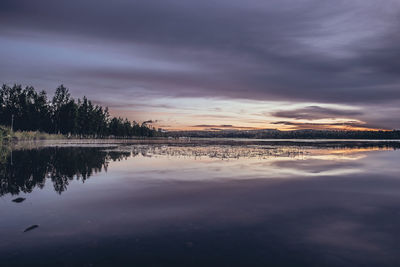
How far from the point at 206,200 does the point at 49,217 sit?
6298 mm

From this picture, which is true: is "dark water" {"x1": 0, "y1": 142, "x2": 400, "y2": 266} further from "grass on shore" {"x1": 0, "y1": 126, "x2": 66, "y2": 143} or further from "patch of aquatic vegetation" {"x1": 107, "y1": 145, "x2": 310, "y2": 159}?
"grass on shore" {"x1": 0, "y1": 126, "x2": 66, "y2": 143}

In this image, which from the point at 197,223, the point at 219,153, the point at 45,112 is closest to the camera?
the point at 197,223

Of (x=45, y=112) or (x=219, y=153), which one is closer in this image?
(x=219, y=153)

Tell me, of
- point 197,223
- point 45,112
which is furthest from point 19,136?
point 197,223

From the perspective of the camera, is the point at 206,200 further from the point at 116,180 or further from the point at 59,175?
the point at 59,175

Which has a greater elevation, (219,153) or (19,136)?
(19,136)

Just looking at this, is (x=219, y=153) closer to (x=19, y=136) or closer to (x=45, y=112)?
(x=19, y=136)

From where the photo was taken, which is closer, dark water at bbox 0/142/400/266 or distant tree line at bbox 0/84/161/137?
dark water at bbox 0/142/400/266

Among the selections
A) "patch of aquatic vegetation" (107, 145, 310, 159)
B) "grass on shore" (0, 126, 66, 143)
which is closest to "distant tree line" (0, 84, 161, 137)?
"grass on shore" (0, 126, 66, 143)

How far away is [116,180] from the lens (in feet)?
58.9

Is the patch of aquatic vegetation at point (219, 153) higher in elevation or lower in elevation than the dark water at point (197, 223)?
higher

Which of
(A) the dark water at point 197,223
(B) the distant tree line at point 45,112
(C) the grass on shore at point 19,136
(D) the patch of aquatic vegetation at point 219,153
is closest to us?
(A) the dark water at point 197,223

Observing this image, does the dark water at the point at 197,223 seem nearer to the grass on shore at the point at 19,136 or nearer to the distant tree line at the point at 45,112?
the grass on shore at the point at 19,136

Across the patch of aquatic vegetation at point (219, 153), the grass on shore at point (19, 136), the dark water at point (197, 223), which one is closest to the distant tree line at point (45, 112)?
the grass on shore at point (19, 136)
